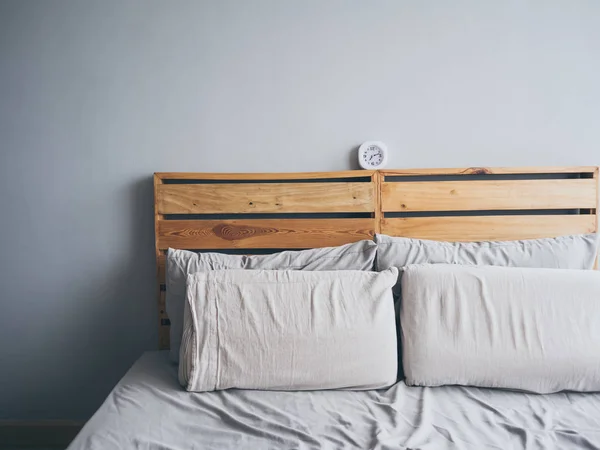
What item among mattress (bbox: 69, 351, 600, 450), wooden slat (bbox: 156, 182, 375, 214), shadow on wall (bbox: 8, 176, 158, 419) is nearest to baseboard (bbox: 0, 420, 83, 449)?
shadow on wall (bbox: 8, 176, 158, 419)

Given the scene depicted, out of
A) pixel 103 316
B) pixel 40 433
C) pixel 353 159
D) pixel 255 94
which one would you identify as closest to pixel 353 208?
pixel 353 159

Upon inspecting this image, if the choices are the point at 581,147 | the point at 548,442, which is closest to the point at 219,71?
the point at 581,147

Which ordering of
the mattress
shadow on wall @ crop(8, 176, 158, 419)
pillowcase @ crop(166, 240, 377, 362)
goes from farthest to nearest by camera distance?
1. shadow on wall @ crop(8, 176, 158, 419)
2. pillowcase @ crop(166, 240, 377, 362)
3. the mattress

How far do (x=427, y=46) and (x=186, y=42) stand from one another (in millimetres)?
1003

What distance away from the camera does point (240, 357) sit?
1341 millimetres

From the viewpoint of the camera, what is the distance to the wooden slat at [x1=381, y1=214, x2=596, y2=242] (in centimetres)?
175

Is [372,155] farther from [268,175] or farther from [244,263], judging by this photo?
[244,263]

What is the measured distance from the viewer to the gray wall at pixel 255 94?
1.80 metres

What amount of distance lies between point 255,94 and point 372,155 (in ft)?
1.81

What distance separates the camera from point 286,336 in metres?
1.35

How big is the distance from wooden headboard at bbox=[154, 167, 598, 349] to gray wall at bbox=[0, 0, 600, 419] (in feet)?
0.34

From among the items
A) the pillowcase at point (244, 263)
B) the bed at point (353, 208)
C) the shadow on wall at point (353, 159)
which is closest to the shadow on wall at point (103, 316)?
the bed at point (353, 208)

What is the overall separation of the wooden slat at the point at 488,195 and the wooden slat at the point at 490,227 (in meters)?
0.04

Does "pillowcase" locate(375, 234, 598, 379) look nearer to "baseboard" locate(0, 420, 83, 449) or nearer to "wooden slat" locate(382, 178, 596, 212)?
"wooden slat" locate(382, 178, 596, 212)
